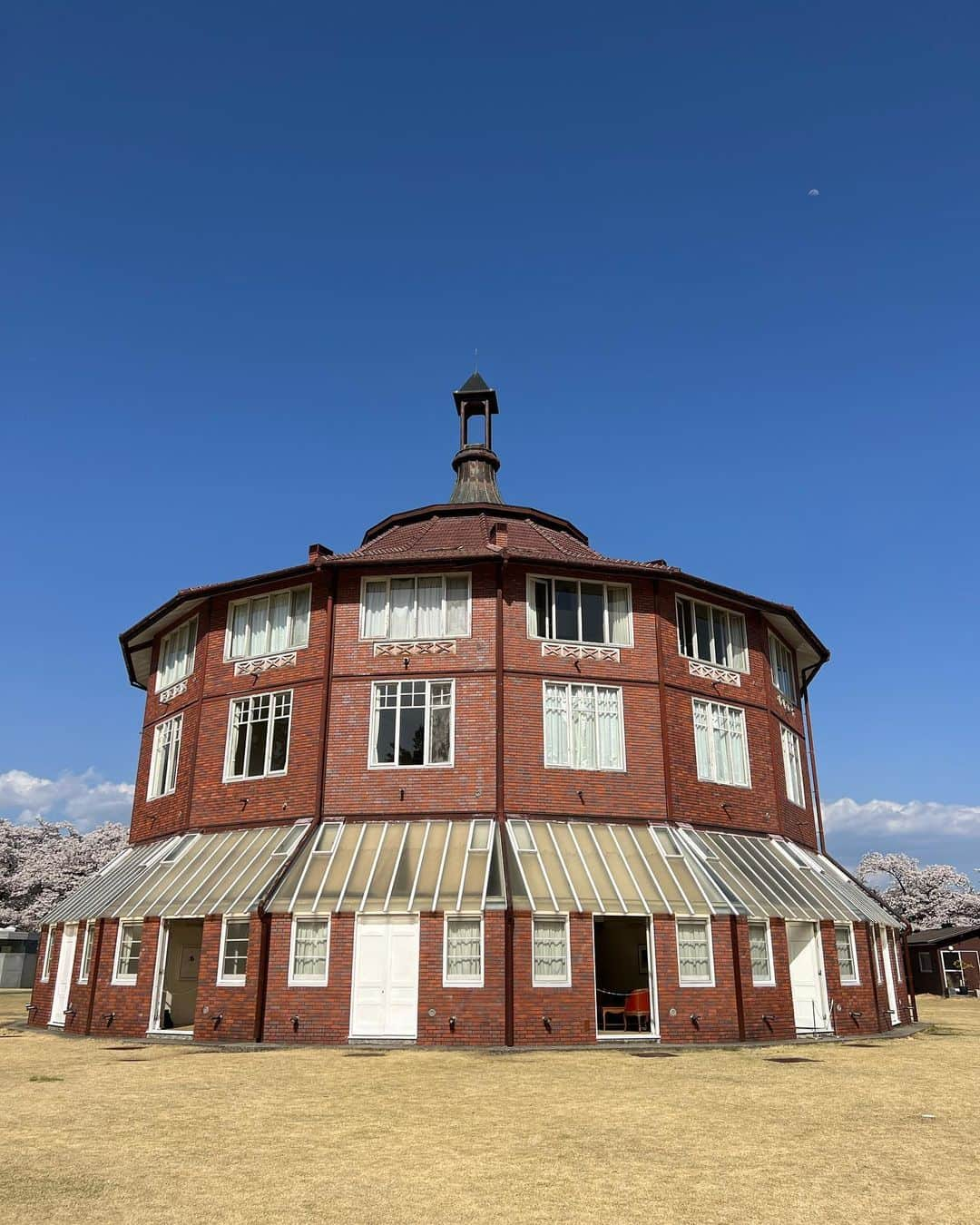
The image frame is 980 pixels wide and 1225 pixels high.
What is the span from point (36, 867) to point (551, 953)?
196 feet

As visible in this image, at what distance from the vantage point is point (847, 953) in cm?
2470

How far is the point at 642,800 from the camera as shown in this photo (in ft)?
82.5

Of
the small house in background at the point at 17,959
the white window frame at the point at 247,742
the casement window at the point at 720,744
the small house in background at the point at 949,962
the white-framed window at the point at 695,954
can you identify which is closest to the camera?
the white-framed window at the point at 695,954

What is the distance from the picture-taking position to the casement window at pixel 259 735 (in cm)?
2616

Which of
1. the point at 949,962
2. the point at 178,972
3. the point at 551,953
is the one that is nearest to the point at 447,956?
the point at 551,953

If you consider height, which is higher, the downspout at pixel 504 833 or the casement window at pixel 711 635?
the casement window at pixel 711 635

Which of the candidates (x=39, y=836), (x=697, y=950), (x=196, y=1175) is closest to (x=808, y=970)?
(x=697, y=950)

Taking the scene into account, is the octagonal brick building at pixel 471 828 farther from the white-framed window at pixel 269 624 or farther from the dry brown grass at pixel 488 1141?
the dry brown grass at pixel 488 1141

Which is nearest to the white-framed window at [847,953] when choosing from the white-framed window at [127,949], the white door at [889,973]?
the white door at [889,973]

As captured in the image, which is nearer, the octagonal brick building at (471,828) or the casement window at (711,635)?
the octagonal brick building at (471,828)

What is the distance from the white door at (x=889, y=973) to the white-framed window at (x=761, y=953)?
19.6ft

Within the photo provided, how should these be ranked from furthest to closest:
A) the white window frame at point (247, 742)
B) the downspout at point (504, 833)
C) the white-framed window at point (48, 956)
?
the white-framed window at point (48, 956), the white window frame at point (247, 742), the downspout at point (504, 833)

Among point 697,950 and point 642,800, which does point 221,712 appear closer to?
point 642,800

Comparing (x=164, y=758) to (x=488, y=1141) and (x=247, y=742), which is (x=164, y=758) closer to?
(x=247, y=742)
